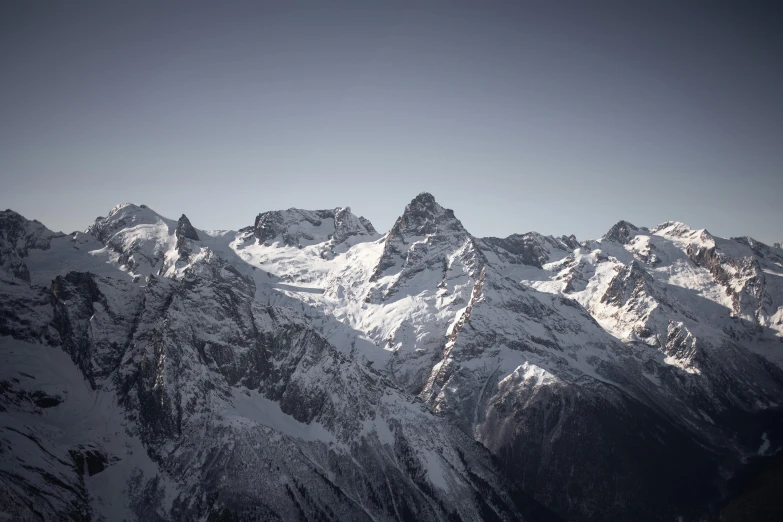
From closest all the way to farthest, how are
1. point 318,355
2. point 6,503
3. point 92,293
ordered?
point 6,503 → point 92,293 → point 318,355

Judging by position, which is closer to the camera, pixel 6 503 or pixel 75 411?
pixel 6 503

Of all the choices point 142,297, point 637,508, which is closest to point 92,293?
point 142,297

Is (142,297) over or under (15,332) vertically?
over

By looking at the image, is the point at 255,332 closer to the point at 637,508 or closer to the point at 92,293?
the point at 92,293

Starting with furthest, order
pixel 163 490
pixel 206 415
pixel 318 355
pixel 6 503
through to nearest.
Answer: pixel 318 355
pixel 206 415
pixel 163 490
pixel 6 503

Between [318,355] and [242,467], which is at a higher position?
[318,355]

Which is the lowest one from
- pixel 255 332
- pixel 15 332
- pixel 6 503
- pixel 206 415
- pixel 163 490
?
pixel 163 490

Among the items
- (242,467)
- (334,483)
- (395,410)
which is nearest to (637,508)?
(395,410)

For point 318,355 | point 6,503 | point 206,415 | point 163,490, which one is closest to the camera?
point 6,503

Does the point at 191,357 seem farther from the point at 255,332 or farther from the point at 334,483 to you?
the point at 334,483
